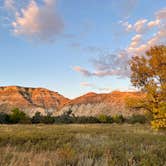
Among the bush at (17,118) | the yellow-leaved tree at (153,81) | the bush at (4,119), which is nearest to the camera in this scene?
the yellow-leaved tree at (153,81)

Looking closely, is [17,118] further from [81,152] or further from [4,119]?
[81,152]

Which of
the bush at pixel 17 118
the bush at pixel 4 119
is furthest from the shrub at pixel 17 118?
the bush at pixel 4 119

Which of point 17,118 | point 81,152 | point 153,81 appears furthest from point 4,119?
point 81,152

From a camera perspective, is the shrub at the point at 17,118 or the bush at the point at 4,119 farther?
the shrub at the point at 17,118

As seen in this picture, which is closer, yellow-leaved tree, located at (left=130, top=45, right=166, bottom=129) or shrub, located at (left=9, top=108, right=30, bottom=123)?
yellow-leaved tree, located at (left=130, top=45, right=166, bottom=129)

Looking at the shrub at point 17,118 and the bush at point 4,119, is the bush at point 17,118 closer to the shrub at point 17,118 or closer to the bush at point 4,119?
the shrub at point 17,118

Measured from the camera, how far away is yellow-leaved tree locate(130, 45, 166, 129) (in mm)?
27469

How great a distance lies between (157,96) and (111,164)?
23079mm

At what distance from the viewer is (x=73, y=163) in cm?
640

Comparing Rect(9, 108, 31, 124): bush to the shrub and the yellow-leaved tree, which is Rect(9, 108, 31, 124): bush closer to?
the shrub

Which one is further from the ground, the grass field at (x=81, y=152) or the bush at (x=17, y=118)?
the bush at (x=17, y=118)

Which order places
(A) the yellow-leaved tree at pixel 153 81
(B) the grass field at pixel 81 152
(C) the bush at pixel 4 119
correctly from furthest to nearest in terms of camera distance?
1. (C) the bush at pixel 4 119
2. (A) the yellow-leaved tree at pixel 153 81
3. (B) the grass field at pixel 81 152

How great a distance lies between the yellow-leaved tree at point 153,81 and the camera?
27469 millimetres

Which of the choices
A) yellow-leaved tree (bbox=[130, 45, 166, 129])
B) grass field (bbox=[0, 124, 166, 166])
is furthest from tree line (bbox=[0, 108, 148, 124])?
grass field (bbox=[0, 124, 166, 166])
